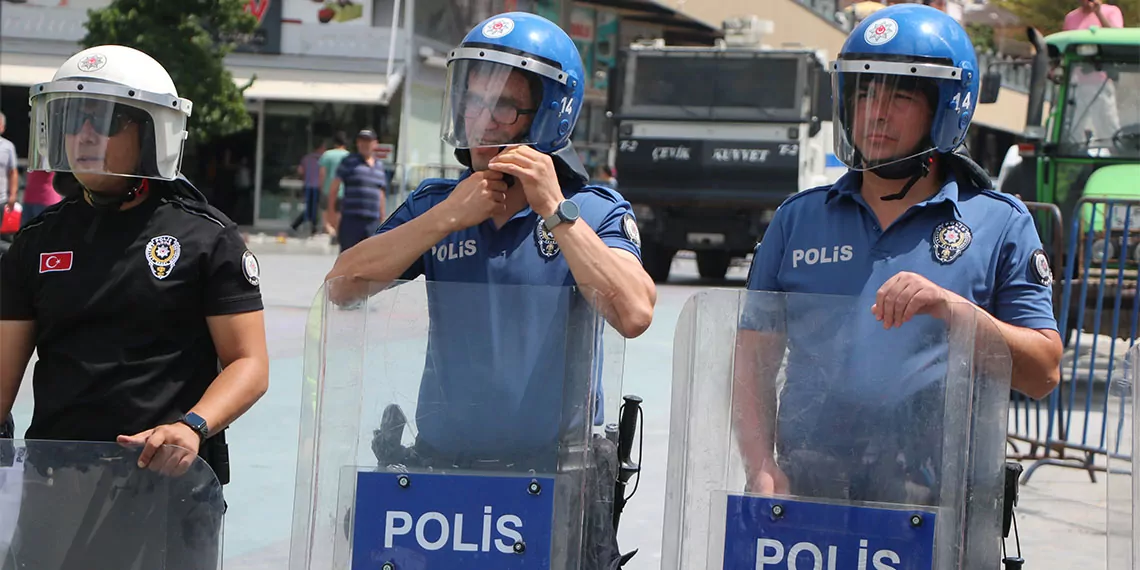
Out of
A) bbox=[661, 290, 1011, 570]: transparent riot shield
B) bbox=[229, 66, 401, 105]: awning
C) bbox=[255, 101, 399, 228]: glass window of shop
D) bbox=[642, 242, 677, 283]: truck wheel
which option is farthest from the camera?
bbox=[255, 101, 399, 228]: glass window of shop

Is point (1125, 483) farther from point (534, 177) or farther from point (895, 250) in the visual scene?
point (534, 177)

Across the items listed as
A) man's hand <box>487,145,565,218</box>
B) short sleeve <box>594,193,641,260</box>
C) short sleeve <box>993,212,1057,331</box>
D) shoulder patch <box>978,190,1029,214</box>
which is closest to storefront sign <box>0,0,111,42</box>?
short sleeve <box>594,193,641,260</box>

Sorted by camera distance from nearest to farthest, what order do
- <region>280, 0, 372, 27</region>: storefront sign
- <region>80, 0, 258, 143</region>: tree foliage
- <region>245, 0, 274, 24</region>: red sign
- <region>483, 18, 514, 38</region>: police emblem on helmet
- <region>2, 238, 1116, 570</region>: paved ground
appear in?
1. <region>483, 18, 514, 38</region>: police emblem on helmet
2. <region>2, 238, 1116, 570</region>: paved ground
3. <region>80, 0, 258, 143</region>: tree foliage
4. <region>245, 0, 274, 24</region>: red sign
5. <region>280, 0, 372, 27</region>: storefront sign

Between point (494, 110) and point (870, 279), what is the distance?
2.71 ft

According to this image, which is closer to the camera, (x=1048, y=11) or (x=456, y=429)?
(x=456, y=429)

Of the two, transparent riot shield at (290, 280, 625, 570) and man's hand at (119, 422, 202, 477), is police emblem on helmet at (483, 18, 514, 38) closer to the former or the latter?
transparent riot shield at (290, 280, 625, 570)

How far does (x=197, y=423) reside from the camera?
10.3ft

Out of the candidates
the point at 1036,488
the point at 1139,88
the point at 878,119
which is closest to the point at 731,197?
the point at 1139,88

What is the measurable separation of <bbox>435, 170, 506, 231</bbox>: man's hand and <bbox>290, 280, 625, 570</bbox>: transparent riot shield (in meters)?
0.16

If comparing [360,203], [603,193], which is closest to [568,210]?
[603,193]

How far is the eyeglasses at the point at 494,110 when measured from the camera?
313 cm

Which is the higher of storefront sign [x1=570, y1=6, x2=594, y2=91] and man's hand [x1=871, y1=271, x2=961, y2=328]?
storefront sign [x1=570, y1=6, x2=594, y2=91]

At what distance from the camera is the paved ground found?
5605mm

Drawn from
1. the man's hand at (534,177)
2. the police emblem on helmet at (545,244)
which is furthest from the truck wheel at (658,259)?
the man's hand at (534,177)
